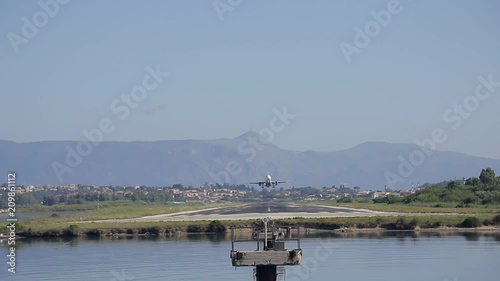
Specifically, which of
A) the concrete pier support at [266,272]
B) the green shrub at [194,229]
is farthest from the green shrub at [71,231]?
the concrete pier support at [266,272]

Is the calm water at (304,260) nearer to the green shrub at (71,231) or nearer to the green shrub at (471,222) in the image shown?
the green shrub at (71,231)

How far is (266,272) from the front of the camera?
46.7m

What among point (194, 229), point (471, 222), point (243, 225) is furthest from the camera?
point (194, 229)

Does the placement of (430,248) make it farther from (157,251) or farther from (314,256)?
(157,251)

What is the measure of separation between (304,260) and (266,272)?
26918mm

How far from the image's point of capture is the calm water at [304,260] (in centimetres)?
6650

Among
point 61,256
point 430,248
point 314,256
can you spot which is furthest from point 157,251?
point 430,248

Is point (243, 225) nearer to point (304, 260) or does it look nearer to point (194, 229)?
point (194, 229)

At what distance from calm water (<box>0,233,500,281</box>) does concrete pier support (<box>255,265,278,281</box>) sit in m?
15.3

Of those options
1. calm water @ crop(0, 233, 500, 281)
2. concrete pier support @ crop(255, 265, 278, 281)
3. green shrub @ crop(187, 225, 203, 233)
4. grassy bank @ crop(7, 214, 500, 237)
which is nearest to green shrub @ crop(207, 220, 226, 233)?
grassy bank @ crop(7, 214, 500, 237)

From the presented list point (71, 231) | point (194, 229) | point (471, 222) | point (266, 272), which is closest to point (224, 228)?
point (194, 229)

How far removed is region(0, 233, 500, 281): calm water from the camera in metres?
66.5

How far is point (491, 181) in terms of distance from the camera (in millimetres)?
191125

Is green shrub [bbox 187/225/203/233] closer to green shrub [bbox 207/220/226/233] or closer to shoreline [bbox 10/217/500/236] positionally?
shoreline [bbox 10/217/500/236]
